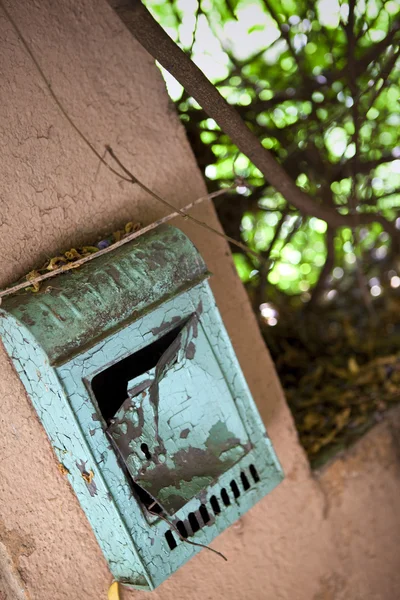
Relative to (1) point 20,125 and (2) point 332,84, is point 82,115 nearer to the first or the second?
(1) point 20,125

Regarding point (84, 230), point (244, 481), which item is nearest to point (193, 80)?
point (84, 230)

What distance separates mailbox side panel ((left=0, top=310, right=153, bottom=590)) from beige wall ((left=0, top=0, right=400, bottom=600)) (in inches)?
2.0

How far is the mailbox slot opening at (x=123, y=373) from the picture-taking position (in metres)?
1.29

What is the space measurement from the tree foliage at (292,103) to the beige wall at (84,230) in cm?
33

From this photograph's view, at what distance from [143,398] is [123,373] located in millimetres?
102

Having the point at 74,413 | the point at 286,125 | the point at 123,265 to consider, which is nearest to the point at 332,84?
the point at 286,125

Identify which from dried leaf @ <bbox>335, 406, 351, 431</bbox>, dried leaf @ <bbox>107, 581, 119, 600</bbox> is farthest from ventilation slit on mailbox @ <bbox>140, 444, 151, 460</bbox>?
dried leaf @ <bbox>335, 406, 351, 431</bbox>

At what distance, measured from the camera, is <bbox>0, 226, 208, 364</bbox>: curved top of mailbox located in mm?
1140

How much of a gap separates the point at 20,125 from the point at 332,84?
123 centimetres

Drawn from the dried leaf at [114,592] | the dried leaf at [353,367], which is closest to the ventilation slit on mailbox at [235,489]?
the dried leaf at [114,592]

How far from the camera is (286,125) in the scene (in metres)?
2.12

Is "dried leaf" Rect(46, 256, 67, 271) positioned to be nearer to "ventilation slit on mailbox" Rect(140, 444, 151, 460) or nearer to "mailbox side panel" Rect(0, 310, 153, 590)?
"mailbox side panel" Rect(0, 310, 153, 590)

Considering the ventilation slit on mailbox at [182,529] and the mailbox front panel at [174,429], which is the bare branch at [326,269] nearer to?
the mailbox front panel at [174,429]

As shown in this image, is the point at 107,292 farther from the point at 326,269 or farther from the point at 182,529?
the point at 326,269
